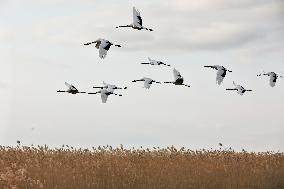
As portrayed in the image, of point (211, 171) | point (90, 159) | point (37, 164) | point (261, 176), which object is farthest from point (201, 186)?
point (37, 164)

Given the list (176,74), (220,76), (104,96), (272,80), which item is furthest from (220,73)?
(104,96)

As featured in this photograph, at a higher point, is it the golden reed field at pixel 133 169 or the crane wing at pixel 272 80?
the crane wing at pixel 272 80

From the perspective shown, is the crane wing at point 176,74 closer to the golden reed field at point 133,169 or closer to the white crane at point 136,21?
the white crane at point 136,21

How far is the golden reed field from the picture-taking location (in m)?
13.1

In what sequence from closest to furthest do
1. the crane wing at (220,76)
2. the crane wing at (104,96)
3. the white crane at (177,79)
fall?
1. the crane wing at (104,96)
2. the white crane at (177,79)
3. the crane wing at (220,76)

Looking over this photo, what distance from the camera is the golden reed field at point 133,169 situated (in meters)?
13.1

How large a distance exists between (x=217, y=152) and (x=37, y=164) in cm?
530

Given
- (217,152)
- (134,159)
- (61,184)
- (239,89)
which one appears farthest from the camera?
(217,152)

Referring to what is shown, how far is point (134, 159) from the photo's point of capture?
15016 mm

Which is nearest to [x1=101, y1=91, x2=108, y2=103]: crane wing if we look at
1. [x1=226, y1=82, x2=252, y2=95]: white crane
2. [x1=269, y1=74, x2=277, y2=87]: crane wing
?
[x1=226, y1=82, x2=252, y2=95]: white crane

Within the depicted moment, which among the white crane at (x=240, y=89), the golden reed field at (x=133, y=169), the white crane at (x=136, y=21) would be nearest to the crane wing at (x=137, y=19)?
the white crane at (x=136, y=21)

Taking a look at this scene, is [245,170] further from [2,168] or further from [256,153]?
[2,168]

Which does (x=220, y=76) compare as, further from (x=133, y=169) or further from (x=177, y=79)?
(x=133, y=169)

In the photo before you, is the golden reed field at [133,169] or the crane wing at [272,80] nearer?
the crane wing at [272,80]
